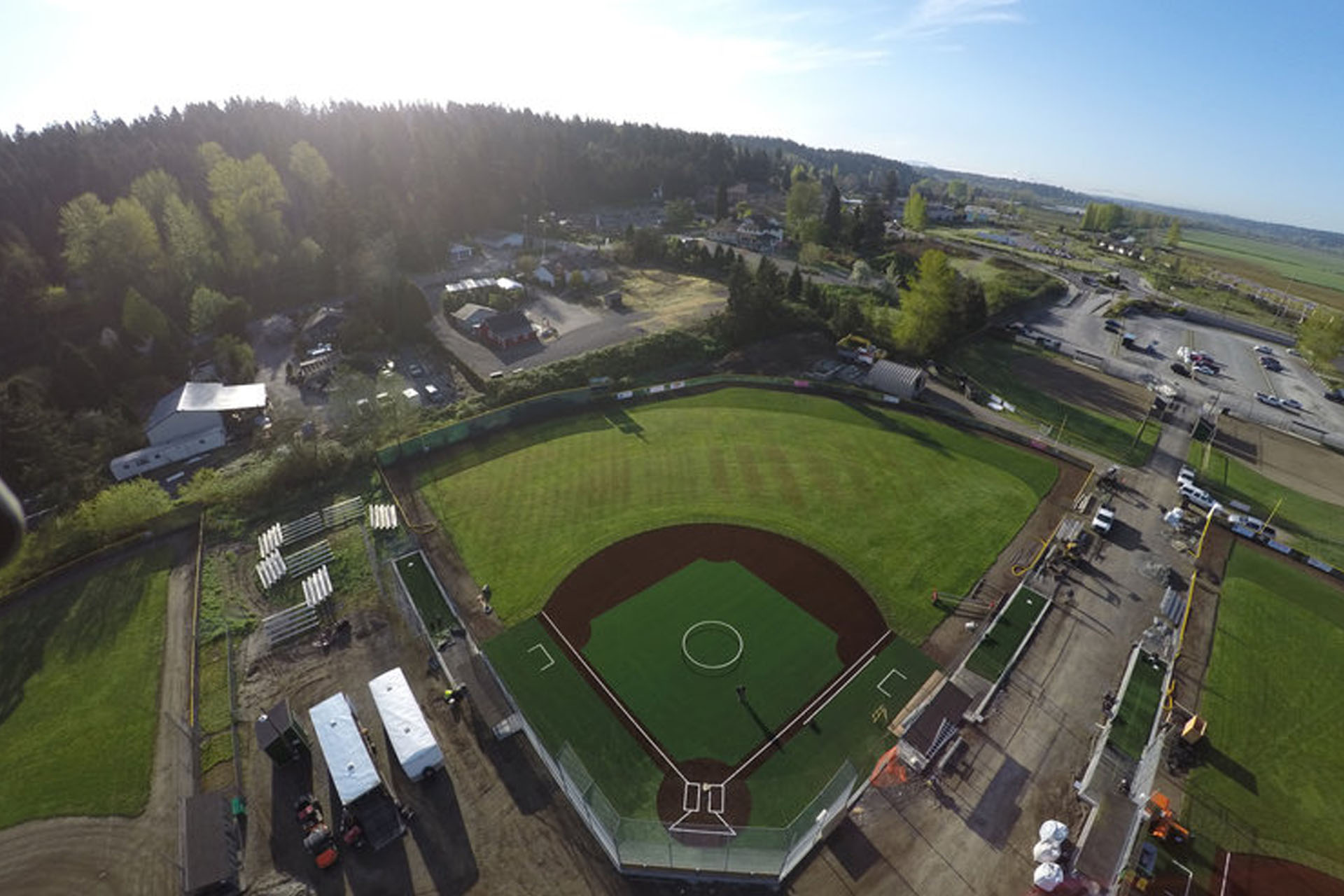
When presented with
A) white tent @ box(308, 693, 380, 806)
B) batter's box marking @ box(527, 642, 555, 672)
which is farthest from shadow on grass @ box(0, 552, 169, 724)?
batter's box marking @ box(527, 642, 555, 672)

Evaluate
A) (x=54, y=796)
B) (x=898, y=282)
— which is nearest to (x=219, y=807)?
(x=54, y=796)

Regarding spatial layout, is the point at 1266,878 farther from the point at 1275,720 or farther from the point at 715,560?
the point at 715,560

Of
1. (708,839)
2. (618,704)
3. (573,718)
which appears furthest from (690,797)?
(573,718)

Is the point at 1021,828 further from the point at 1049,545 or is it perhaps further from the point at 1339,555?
the point at 1339,555

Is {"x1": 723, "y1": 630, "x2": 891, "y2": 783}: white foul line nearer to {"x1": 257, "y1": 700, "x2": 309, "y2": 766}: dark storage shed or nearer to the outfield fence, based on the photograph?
the outfield fence

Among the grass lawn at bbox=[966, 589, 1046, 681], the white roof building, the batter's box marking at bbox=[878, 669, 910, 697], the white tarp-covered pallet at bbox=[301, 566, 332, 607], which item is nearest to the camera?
the batter's box marking at bbox=[878, 669, 910, 697]

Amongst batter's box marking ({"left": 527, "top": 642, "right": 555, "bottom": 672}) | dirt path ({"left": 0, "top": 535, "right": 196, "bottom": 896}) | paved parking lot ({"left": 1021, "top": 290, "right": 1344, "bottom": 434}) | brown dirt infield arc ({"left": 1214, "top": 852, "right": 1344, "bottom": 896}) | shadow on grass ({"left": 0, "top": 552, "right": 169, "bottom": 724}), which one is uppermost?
paved parking lot ({"left": 1021, "top": 290, "right": 1344, "bottom": 434})
